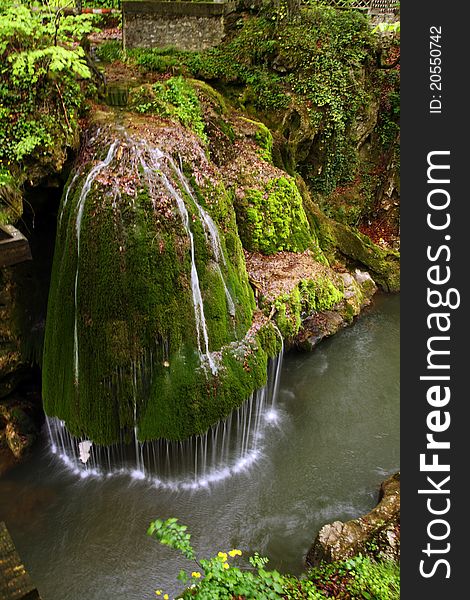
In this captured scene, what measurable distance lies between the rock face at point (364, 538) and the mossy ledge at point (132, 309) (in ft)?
6.90

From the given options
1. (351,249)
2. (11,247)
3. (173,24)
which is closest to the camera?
(11,247)

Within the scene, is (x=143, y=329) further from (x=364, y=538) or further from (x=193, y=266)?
(x=364, y=538)

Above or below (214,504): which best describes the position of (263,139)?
above

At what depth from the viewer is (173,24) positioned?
31.8ft

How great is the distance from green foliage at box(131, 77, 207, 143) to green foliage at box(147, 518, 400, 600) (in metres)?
6.48

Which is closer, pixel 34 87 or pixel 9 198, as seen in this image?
pixel 9 198

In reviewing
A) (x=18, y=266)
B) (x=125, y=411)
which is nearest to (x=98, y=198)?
(x=18, y=266)

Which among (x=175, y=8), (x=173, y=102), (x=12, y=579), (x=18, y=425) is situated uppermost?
(x=175, y=8)

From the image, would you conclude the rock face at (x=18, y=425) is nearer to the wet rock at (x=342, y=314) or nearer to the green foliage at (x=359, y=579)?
the green foliage at (x=359, y=579)

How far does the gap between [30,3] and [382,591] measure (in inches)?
360

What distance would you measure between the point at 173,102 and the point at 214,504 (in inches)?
268

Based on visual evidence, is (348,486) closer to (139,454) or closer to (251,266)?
(139,454)

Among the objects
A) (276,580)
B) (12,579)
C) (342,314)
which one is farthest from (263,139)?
(12,579)

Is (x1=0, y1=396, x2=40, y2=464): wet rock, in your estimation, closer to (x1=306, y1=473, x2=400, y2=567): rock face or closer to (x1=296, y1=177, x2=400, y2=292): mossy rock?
(x1=306, y1=473, x2=400, y2=567): rock face
